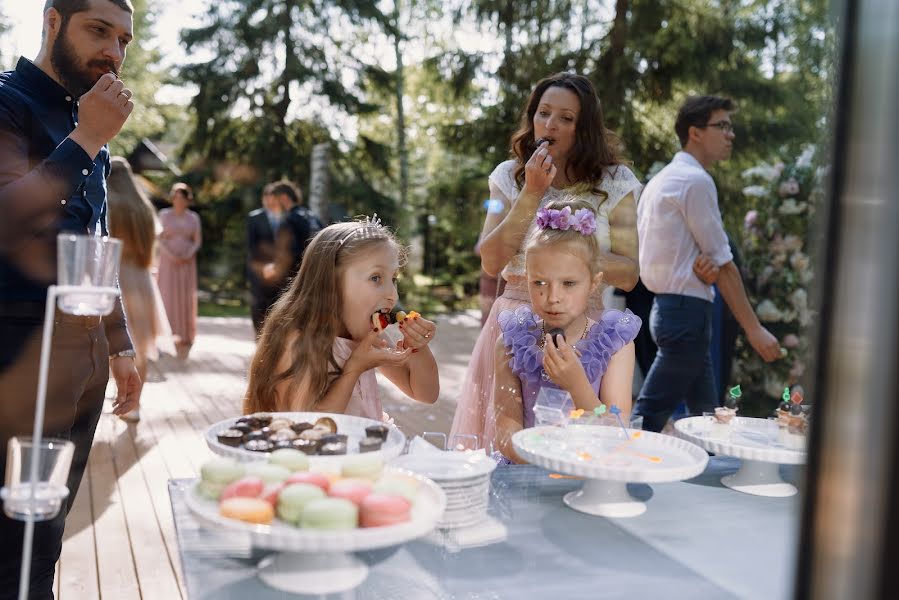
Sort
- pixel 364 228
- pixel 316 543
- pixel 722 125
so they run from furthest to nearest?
1. pixel 722 125
2. pixel 364 228
3. pixel 316 543

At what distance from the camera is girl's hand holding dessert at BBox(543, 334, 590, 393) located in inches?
76.3

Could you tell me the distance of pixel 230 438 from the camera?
1.34 m

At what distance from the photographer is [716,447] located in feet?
5.44

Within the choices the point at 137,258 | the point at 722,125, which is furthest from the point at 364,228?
the point at 137,258

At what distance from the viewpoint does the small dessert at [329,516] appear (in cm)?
99

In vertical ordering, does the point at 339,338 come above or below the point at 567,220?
below

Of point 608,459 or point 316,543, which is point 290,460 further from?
point 608,459

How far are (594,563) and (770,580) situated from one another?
25 cm

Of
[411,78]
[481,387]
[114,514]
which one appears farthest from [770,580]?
[411,78]

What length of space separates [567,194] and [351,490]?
5.89ft

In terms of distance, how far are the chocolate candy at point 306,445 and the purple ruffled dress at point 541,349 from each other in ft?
3.15

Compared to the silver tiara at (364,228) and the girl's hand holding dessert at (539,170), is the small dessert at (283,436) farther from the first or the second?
the girl's hand holding dessert at (539,170)

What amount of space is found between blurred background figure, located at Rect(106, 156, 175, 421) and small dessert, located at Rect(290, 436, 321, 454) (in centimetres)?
347

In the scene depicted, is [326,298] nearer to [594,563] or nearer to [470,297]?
[594,563]
